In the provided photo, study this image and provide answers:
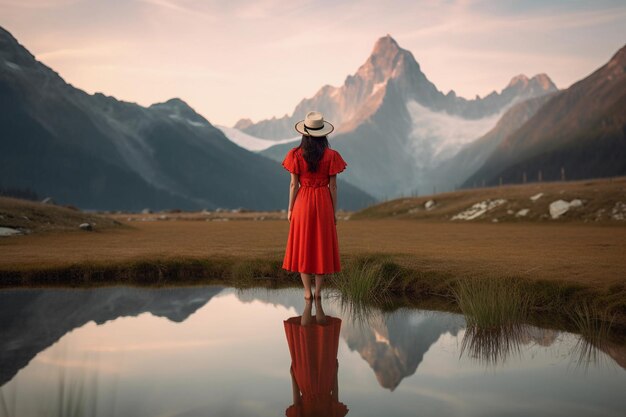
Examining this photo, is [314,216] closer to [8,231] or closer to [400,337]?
[400,337]

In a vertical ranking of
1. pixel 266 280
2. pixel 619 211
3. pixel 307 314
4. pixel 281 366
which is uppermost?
pixel 619 211

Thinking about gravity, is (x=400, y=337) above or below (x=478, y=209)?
below

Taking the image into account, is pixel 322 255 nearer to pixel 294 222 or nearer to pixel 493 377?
pixel 294 222

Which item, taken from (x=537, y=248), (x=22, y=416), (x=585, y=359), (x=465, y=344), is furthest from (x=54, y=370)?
(x=537, y=248)

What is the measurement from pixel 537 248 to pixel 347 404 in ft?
74.7

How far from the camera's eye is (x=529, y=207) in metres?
69.9

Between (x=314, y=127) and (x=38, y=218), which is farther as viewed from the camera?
(x=38, y=218)

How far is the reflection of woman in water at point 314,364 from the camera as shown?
7.19m

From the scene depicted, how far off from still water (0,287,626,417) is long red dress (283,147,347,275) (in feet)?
3.90

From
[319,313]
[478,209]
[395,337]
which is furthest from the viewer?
[478,209]

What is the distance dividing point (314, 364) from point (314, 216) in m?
5.43

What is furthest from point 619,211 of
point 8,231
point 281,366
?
point 281,366

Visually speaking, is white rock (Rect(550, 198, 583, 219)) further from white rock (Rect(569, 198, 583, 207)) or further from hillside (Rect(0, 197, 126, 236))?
hillside (Rect(0, 197, 126, 236))

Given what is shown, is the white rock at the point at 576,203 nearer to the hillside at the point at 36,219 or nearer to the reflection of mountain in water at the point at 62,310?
the hillside at the point at 36,219
